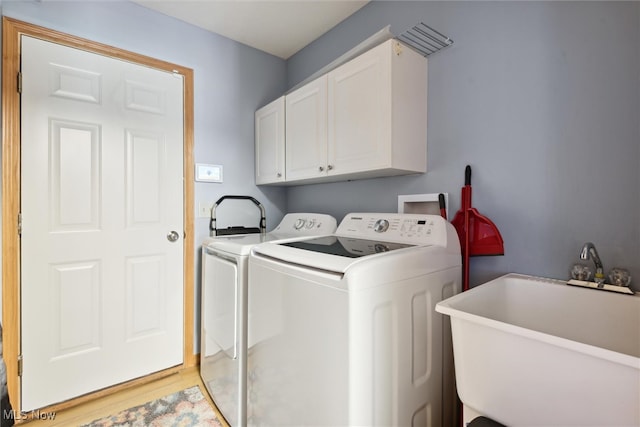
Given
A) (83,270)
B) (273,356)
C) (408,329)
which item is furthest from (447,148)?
(83,270)

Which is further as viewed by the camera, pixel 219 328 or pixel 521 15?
pixel 219 328

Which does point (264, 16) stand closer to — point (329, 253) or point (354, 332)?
point (329, 253)

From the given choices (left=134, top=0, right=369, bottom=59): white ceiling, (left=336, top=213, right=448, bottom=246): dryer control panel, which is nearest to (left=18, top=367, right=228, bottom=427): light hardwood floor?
Result: (left=336, top=213, right=448, bottom=246): dryer control panel

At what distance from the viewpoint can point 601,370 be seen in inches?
25.3

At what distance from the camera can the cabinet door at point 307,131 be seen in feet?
6.03

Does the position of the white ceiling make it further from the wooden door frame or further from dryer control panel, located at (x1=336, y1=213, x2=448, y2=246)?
dryer control panel, located at (x1=336, y1=213, x2=448, y2=246)

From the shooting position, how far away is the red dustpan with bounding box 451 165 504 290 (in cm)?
135

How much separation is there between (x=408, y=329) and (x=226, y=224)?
1699mm

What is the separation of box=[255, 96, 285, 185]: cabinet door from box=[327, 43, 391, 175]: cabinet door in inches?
21.4

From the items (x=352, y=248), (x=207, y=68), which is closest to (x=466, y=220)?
(x=352, y=248)

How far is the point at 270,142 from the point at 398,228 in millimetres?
1288

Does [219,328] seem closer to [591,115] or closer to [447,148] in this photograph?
[447,148]

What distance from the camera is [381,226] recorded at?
5.27 ft

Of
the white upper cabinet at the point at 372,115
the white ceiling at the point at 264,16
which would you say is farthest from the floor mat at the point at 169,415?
the white ceiling at the point at 264,16
